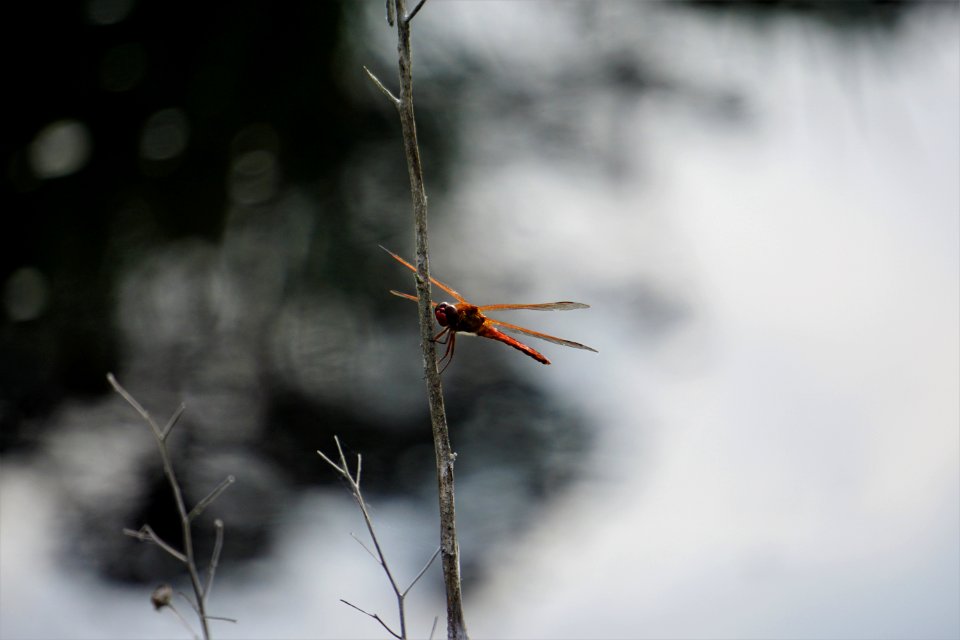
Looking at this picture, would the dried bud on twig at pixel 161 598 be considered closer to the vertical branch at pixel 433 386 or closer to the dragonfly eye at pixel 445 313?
the vertical branch at pixel 433 386

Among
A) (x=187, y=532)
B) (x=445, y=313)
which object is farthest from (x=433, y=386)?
(x=445, y=313)

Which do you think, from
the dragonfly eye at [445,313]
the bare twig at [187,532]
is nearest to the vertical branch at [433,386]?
the bare twig at [187,532]

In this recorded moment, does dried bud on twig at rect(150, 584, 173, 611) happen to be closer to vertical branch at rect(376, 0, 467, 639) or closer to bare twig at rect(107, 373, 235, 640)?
bare twig at rect(107, 373, 235, 640)

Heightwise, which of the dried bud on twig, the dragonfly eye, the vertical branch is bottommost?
the dried bud on twig

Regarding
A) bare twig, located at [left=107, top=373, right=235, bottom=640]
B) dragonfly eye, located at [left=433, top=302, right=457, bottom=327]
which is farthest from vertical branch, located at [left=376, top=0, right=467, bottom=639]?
dragonfly eye, located at [left=433, top=302, right=457, bottom=327]

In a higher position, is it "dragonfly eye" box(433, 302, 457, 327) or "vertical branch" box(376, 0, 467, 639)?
"dragonfly eye" box(433, 302, 457, 327)

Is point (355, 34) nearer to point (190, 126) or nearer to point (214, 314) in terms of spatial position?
point (190, 126)

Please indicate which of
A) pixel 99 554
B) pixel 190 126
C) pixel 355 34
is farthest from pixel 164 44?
pixel 99 554
